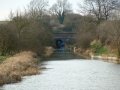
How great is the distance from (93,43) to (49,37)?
19.8 metres

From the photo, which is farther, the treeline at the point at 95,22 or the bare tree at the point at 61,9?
the bare tree at the point at 61,9

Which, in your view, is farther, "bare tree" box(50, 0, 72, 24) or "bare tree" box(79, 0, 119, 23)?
"bare tree" box(50, 0, 72, 24)

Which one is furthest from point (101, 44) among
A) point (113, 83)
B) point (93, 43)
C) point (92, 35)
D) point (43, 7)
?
point (113, 83)

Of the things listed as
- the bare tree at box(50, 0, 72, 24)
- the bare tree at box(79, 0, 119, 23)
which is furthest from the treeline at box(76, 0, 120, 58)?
the bare tree at box(50, 0, 72, 24)

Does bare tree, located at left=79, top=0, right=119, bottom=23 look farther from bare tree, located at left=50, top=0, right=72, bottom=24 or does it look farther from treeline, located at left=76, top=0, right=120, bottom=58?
bare tree, located at left=50, top=0, right=72, bottom=24

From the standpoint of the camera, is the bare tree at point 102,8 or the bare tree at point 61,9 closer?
the bare tree at point 102,8

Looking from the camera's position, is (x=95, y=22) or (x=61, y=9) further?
(x=61, y=9)

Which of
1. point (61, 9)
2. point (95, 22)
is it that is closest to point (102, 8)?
point (95, 22)

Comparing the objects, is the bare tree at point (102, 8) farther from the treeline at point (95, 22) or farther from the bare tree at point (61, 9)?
the bare tree at point (61, 9)

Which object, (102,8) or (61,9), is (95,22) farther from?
(61,9)

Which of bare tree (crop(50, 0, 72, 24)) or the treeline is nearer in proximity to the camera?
the treeline

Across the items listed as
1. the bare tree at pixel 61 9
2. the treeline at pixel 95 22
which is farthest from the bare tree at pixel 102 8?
the bare tree at pixel 61 9

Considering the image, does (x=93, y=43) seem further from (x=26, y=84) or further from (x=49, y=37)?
(x=26, y=84)

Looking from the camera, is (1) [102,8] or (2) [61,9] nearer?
(1) [102,8]
